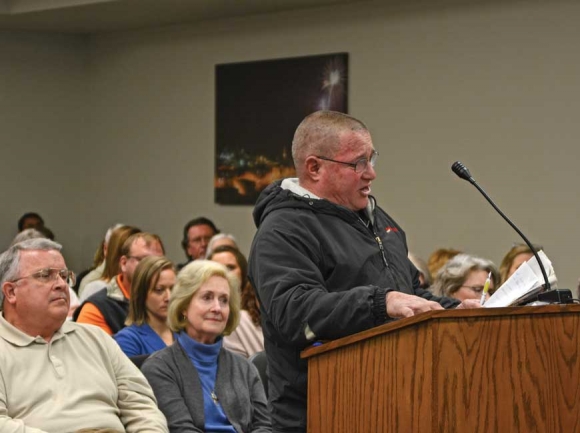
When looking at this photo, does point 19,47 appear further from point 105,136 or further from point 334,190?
point 334,190

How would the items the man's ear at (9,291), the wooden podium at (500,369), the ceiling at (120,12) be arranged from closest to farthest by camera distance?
the wooden podium at (500,369) → the man's ear at (9,291) → the ceiling at (120,12)

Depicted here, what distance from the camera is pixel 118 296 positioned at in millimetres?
5137

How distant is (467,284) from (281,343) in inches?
101

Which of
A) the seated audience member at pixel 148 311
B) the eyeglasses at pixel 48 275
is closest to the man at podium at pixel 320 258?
the eyeglasses at pixel 48 275

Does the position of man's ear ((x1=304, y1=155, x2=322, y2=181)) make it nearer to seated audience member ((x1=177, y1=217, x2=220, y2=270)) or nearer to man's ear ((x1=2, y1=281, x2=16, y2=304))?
man's ear ((x1=2, y1=281, x2=16, y2=304))

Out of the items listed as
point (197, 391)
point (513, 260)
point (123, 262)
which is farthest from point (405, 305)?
point (123, 262)

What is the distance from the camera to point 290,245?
2320 millimetres

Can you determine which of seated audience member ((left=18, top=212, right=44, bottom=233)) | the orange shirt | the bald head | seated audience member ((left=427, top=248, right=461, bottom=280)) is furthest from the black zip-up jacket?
seated audience member ((left=18, top=212, right=44, bottom=233))

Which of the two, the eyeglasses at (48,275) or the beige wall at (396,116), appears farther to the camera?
the beige wall at (396,116)

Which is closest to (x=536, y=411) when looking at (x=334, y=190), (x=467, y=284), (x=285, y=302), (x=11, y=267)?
(x=285, y=302)

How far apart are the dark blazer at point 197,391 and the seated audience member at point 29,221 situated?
623 centimetres

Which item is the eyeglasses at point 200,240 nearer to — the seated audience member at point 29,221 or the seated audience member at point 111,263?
the seated audience member at point 111,263

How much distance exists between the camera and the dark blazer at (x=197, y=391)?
376 centimetres

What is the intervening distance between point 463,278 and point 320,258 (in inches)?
100
